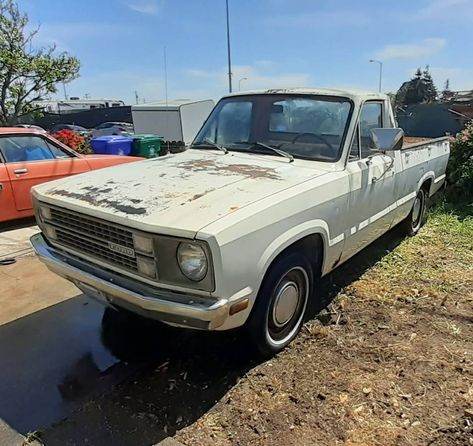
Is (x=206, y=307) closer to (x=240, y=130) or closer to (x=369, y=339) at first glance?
(x=369, y=339)

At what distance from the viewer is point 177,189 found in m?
3.04

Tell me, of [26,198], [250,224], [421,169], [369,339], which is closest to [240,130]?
[250,224]

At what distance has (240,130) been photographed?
4.22 meters

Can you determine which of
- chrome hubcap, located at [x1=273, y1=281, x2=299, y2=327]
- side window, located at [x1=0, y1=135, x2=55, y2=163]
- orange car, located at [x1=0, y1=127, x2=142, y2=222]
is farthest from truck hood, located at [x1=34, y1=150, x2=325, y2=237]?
side window, located at [x1=0, y1=135, x2=55, y2=163]

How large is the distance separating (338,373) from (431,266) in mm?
→ 2412

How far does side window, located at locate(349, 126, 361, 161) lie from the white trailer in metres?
12.5

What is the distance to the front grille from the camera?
2748mm

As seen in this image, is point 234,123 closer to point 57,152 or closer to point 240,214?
point 240,214

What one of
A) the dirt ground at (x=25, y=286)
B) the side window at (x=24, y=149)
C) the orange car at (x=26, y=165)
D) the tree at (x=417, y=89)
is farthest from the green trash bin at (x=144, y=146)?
the tree at (x=417, y=89)

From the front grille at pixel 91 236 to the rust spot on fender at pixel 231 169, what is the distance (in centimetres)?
95

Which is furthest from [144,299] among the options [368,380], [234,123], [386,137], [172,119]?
[172,119]

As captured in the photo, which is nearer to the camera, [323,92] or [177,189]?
[177,189]

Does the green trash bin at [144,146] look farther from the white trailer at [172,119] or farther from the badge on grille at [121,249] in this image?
the badge on grille at [121,249]

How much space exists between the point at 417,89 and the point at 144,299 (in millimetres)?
55319
